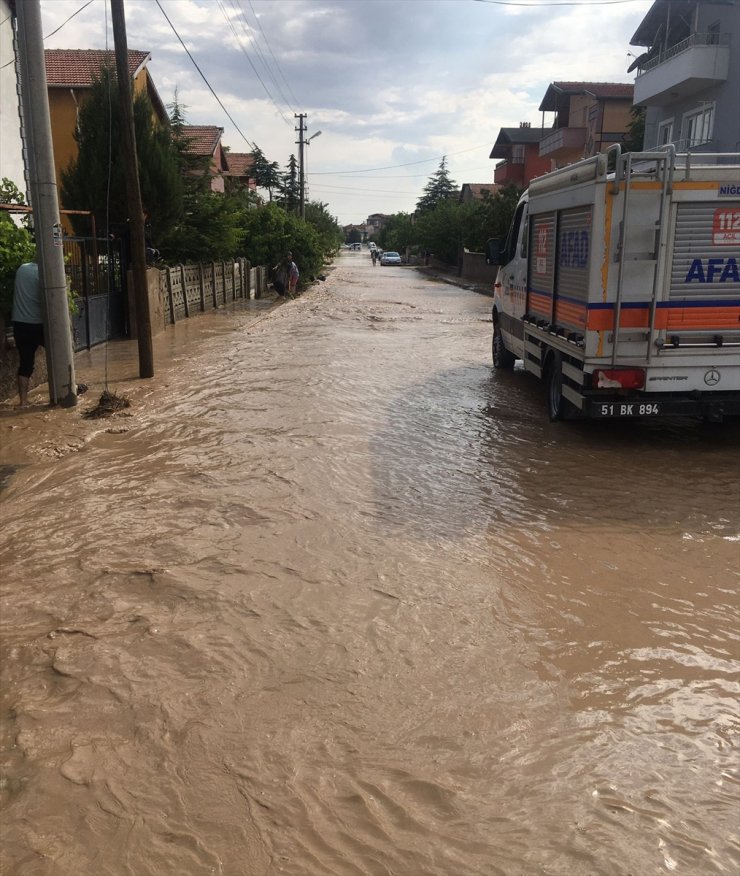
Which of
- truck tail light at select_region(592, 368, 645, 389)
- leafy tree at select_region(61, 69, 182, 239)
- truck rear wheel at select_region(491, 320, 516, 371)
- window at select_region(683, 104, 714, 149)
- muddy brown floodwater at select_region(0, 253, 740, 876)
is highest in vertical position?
window at select_region(683, 104, 714, 149)

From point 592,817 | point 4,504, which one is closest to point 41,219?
point 4,504

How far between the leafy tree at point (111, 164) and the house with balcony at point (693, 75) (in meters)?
15.7

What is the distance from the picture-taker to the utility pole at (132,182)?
10.5 m

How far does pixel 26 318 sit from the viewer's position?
29.8ft

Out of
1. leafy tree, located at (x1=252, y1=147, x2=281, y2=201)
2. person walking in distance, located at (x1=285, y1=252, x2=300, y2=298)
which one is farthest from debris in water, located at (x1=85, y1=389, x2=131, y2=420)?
leafy tree, located at (x1=252, y1=147, x2=281, y2=201)

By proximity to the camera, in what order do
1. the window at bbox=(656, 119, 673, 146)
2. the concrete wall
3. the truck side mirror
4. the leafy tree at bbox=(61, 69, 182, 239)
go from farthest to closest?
the window at bbox=(656, 119, 673, 146) → the concrete wall → the leafy tree at bbox=(61, 69, 182, 239) → the truck side mirror

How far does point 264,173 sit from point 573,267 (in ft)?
→ 264

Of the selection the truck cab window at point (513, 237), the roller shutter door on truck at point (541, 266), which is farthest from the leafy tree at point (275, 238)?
the roller shutter door on truck at point (541, 266)

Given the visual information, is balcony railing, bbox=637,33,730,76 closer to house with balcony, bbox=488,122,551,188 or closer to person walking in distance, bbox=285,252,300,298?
person walking in distance, bbox=285,252,300,298

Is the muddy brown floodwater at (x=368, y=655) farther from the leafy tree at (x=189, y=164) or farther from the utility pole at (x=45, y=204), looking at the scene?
the leafy tree at (x=189, y=164)

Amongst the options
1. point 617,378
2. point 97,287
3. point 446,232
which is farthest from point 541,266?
point 446,232

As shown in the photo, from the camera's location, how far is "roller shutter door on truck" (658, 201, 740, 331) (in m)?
7.09

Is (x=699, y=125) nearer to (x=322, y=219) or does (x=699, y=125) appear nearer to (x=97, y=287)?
(x=97, y=287)

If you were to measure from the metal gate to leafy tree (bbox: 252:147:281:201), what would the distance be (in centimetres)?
→ 6529
